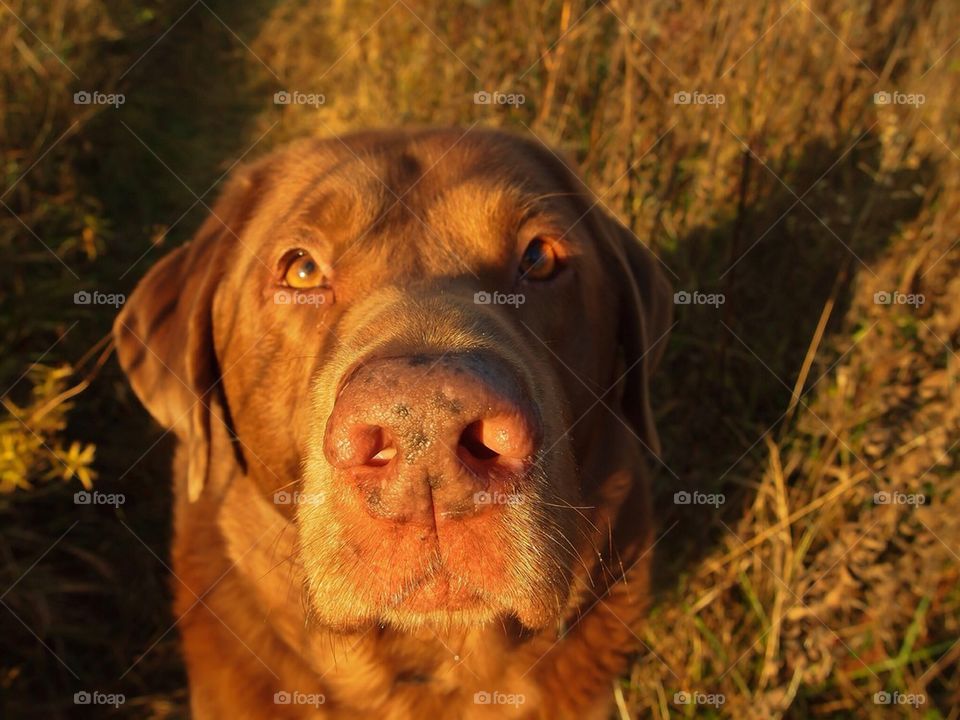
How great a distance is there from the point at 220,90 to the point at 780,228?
170 inches

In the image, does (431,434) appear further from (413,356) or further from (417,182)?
(417,182)

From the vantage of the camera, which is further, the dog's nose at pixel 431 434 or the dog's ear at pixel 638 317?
the dog's ear at pixel 638 317

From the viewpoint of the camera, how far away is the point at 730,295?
395 centimetres

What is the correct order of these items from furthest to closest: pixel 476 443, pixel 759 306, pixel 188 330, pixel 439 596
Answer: pixel 759 306 → pixel 188 330 → pixel 439 596 → pixel 476 443

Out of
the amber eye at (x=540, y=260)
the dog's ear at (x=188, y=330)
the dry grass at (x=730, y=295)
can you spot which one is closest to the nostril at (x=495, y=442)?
the amber eye at (x=540, y=260)

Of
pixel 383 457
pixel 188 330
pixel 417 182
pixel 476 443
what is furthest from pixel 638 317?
pixel 188 330

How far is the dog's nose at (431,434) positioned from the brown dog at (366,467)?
3 cm

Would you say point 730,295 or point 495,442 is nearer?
point 495,442

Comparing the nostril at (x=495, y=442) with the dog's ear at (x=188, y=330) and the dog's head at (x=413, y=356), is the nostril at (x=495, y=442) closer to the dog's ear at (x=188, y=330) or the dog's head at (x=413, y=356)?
the dog's head at (x=413, y=356)

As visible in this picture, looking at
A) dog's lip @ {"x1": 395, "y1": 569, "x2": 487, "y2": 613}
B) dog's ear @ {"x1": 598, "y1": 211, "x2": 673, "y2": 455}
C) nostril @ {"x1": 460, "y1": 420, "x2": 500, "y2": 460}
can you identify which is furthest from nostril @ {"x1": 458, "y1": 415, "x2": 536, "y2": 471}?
dog's ear @ {"x1": 598, "y1": 211, "x2": 673, "y2": 455}

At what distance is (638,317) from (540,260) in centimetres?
46

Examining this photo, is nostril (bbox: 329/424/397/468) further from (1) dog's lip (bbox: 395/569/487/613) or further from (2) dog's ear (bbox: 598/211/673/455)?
(2) dog's ear (bbox: 598/211/673/455)

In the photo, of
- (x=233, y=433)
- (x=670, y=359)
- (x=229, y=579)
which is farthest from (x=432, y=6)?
(x=229, y=579)

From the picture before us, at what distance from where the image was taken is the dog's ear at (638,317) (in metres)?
2.78
